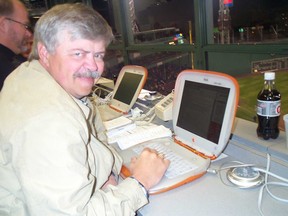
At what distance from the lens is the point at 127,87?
1.96 meters

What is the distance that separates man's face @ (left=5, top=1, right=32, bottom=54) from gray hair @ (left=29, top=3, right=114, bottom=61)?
4.23 ft

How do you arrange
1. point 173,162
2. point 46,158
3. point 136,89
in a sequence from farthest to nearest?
point 136,89 → point 173,162 → point 46,158

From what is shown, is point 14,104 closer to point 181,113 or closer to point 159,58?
point 181,113

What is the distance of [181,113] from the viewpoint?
1230 millimetres

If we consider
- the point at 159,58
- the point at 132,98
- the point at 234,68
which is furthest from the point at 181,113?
the point at 159,58

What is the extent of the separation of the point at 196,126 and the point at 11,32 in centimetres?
172

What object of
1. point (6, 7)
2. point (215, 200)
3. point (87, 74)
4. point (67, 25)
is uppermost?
point (6, 7)

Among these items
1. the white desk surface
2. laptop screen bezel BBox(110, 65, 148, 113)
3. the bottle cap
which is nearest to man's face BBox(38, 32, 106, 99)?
the white desk surface

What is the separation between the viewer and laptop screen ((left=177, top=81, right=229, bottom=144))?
3.36 ft

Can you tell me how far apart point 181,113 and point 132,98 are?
70 centimetres

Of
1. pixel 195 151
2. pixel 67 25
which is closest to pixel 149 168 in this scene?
pixel 195 151

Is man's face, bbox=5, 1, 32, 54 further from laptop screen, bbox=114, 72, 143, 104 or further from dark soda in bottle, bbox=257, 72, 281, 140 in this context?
dark soda in bottle, bbox=257, 72, 281, 140

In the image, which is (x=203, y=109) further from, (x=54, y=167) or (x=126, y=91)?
(x=126, y=91)

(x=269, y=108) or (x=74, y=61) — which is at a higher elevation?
(x=74, y=61)
